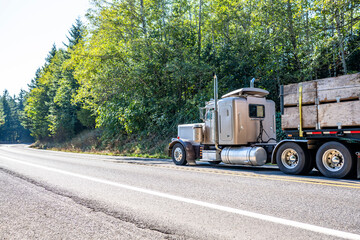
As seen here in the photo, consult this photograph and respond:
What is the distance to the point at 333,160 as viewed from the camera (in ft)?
24.6

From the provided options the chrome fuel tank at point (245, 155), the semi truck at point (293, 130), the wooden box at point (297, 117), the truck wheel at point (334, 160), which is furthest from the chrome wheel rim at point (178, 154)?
the truck wheel at point (334, 160)

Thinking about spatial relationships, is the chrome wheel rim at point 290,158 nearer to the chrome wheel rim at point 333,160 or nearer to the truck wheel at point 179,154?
the chrome wheel rim at point 333,160

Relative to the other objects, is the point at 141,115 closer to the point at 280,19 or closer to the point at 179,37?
the point at 179,37

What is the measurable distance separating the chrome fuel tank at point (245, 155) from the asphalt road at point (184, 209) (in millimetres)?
2143

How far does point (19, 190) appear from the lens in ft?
22.1

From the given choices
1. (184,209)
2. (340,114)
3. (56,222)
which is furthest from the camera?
(340,114)

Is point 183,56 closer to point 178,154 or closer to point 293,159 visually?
point 178,154

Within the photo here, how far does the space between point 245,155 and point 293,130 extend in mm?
2041

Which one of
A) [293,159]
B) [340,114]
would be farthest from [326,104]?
[293,159]

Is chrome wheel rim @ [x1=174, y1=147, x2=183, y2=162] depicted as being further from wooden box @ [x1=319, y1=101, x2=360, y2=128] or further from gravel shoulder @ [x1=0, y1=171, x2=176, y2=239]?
gravel shoulder @ [x1=0, y1=171, x2=176, y2=239]

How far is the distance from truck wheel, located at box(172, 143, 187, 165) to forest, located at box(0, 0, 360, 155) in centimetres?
743

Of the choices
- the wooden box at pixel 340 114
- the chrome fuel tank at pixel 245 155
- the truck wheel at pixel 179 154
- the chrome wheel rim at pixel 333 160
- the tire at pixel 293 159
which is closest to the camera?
the wooden box at pixel 340 114

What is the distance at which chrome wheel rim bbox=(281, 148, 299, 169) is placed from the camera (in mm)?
8320

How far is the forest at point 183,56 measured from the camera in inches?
685
